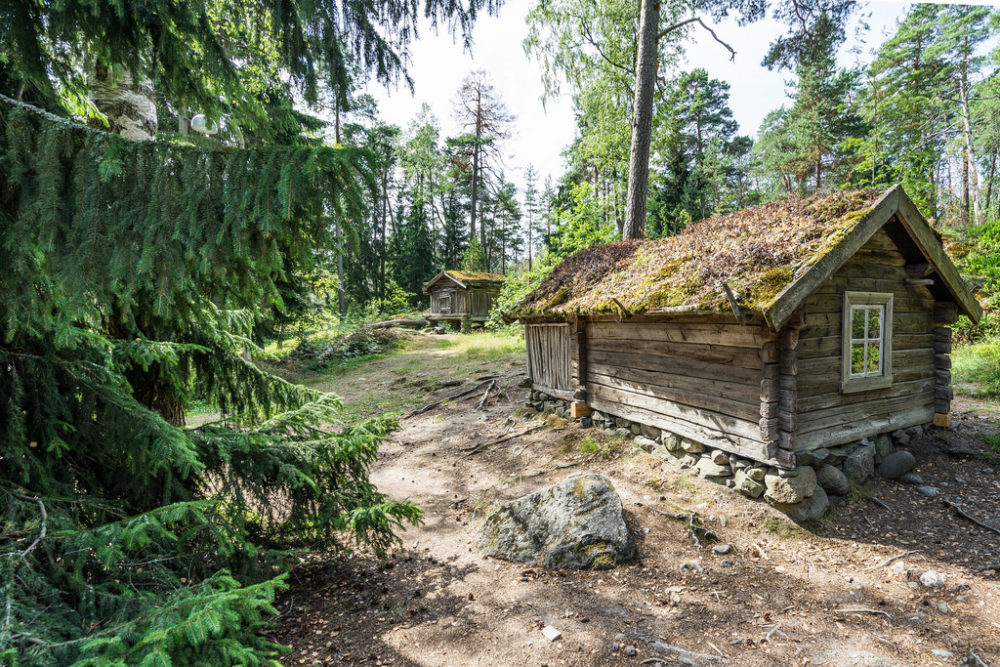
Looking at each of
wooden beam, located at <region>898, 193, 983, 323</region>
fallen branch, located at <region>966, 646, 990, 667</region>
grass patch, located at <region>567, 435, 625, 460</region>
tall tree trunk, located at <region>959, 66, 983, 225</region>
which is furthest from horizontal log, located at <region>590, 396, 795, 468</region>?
tall tree trunk, located at <region>959, 66, 983, 225</region>

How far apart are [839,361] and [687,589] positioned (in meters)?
3.69

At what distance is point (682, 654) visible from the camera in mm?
3311

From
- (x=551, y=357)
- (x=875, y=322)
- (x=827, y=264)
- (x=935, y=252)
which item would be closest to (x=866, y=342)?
(x=875, y=322)

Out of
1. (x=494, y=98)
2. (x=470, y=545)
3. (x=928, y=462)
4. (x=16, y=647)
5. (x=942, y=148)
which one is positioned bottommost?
(x=470, y=545)

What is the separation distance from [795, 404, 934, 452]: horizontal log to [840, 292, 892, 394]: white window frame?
505mm

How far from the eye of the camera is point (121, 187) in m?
2.12

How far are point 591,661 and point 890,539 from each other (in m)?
4.06

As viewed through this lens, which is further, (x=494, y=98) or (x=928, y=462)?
(x=494, y=98)

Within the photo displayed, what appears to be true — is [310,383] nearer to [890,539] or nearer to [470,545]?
[470,545]

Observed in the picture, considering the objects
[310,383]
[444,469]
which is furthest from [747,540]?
[310,383]

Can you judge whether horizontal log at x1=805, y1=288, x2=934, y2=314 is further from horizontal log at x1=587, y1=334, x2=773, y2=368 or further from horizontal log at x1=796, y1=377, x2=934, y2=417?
horizontal log at x1=796, y1=377, x2=934, y2=417

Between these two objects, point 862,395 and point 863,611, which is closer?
point 863,611

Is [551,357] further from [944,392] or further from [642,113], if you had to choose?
[944,392]

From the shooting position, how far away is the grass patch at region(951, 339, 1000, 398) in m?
8.91
